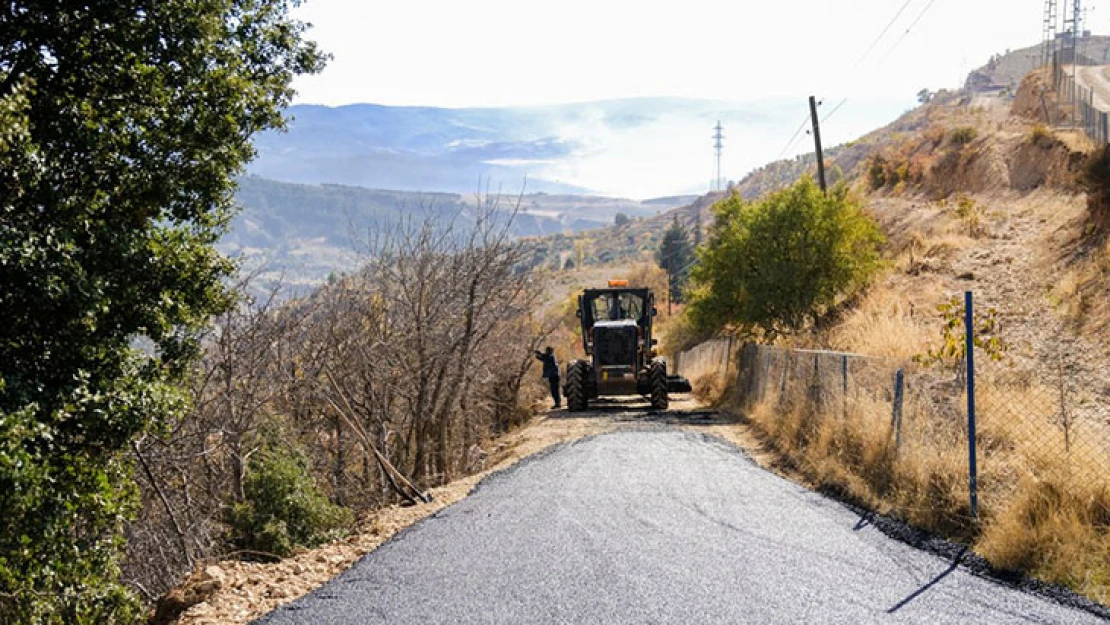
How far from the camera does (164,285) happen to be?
1020 centimetres

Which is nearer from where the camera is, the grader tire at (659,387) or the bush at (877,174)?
the grader tire at (659,387)

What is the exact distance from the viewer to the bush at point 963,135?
5332 cm

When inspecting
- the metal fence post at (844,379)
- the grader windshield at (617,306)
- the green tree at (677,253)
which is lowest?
the metal fence post at (844,379)

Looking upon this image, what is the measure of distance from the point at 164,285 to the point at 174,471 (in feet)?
28.7

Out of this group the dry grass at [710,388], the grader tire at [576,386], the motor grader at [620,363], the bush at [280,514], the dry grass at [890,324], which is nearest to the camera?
the bush at [280,514]

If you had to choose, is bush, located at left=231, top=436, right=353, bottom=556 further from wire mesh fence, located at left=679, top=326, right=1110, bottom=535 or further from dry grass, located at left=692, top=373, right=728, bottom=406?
dry grass, located at left=692, top=373, right=728, bottom=406

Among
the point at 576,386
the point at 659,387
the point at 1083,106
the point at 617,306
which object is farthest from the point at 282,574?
the point at 1083,106

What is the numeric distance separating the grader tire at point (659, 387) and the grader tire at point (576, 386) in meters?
2.05

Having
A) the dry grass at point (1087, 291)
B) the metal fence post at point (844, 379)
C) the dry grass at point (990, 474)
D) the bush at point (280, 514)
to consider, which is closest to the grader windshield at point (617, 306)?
the dry grass at point (1087, 291)

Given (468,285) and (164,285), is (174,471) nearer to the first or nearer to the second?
(468,285)

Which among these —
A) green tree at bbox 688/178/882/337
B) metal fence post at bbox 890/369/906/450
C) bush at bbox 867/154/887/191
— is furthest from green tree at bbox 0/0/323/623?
bush at bbox 867/154/887/191

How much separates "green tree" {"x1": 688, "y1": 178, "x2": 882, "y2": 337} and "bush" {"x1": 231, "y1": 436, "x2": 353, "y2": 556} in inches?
842

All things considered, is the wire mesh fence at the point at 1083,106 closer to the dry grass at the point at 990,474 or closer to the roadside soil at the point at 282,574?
the dry grass at the point at 990,474

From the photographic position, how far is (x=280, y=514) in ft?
40.9
